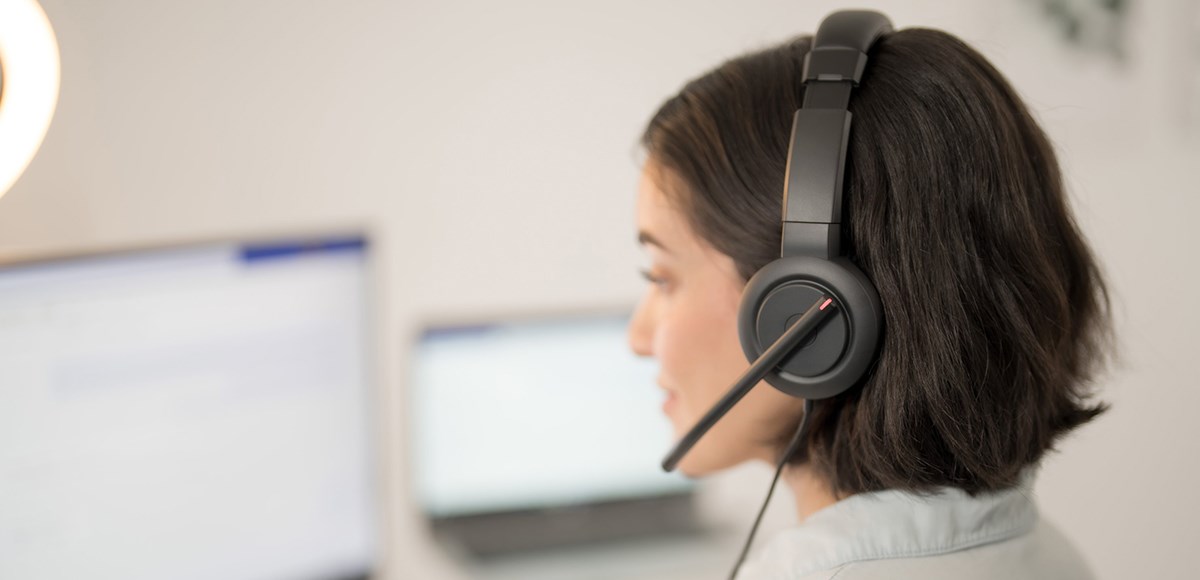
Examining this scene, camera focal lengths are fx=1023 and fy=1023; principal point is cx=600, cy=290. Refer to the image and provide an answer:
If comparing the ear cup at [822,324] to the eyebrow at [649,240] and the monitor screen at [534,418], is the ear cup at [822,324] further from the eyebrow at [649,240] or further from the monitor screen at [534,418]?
the monitor screen at [534,418]

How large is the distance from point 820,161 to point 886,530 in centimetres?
24

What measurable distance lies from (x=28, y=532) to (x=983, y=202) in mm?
711

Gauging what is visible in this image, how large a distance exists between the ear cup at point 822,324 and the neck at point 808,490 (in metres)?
0.12

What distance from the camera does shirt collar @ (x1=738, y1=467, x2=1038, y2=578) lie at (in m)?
0.64

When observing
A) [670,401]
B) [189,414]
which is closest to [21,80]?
[189,414]

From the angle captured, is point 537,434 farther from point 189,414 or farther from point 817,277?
point 817,277

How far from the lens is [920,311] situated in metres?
0.63

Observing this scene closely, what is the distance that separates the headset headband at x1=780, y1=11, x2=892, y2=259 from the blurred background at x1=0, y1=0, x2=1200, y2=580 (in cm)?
33

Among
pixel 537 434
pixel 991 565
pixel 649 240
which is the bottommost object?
pixel 991 565

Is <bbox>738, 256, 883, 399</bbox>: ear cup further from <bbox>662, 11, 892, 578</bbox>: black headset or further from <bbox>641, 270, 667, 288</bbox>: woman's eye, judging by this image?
<bbox>641, 270, 667, 288</bbox>: woman's eye

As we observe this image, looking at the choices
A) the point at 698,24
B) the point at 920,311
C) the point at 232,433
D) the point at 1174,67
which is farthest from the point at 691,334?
the point at 1174,67

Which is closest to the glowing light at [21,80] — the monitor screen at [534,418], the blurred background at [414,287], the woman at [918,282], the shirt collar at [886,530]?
the blurred background at [414,287]

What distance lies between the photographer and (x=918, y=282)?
0.62 metres

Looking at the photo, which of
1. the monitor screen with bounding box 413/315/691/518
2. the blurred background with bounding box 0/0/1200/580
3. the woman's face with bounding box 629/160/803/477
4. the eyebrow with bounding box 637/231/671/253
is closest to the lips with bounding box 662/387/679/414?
the woman's face with bounding box 629/160/803/477
